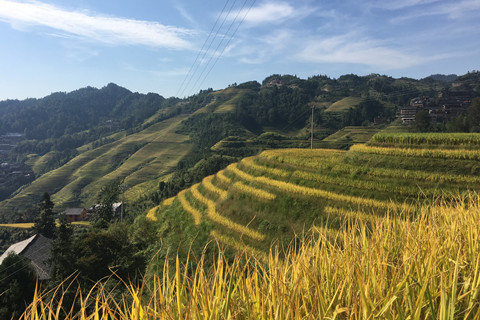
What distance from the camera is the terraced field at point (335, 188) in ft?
63.3

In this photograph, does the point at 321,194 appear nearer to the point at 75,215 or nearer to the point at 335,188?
the point at 335,188

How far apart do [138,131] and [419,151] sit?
18071 centimetres

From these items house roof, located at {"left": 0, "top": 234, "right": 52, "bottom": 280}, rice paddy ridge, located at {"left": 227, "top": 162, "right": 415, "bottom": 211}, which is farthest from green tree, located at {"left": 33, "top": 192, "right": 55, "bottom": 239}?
rice paddy ridge, located at {"left": 227, "top": 162, "right": 415, "bottom": 211}

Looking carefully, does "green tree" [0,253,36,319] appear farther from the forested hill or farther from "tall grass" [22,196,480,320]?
the forested hill

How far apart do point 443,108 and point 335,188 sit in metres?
95.4

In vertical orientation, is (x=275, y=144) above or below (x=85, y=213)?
above

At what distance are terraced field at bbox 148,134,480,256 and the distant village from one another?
73.2 m

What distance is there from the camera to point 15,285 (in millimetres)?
22250

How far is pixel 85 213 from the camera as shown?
89625 millimetres

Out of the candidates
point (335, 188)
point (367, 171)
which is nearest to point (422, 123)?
point (367, 171)

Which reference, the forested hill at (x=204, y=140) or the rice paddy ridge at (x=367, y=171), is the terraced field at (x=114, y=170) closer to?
the forested hill at (x=204, y=140)

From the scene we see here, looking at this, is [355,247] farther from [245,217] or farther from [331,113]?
[331,113]

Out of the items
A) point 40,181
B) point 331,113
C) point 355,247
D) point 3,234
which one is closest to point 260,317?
point 355,247

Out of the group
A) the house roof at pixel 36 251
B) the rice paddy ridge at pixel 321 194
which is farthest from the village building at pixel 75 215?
the rice paddy ridge at pixel 321 194
